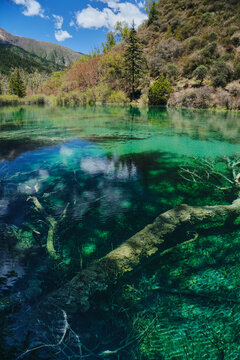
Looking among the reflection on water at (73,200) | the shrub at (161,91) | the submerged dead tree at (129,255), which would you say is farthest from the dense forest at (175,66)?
the submerged dead tree at (129,255)

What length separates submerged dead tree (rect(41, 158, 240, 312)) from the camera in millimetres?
1956

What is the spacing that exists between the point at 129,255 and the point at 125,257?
0.06 meters

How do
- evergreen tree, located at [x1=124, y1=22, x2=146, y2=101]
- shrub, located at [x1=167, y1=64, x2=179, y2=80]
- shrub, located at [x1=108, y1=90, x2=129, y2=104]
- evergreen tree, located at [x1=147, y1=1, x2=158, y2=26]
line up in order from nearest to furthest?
1. shrub, located at [x1=167, y1=64, x2=179, y2=80]
2. evergreen tree, located at [x1=124, y1=22, x2=146, y2=101]
3. shrub, located at [x1=108, y1=90, x2=129, y2=104]
4. evergreen tree, located at [x1=147, y1=1, x2=158, y2=26]

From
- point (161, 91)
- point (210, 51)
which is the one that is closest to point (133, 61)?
point (161, 91)

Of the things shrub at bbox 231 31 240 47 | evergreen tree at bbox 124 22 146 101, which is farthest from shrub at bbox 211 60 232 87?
evergreen tree at bbox 124 22 146 101

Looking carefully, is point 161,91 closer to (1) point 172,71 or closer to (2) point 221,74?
(1) point 172,71

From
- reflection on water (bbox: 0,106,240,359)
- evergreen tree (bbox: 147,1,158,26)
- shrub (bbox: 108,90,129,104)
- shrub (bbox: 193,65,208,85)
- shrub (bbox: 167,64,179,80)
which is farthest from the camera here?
evergreen tree (bbox: 147,1,158,26)

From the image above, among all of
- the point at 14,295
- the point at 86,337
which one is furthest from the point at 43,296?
the point at 86,337

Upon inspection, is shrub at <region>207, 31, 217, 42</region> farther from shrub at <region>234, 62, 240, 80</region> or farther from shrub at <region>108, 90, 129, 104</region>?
shrub at <region>108, 90, 129, 104</region>

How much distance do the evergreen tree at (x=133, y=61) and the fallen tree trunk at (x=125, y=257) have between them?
3827cm

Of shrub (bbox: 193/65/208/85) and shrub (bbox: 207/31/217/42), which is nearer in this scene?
shrub (bbox: 193/65/208/85)

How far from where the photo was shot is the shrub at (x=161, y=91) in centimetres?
2923

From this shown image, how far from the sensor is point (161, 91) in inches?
1163

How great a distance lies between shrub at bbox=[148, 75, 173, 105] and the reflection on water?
908 inches
